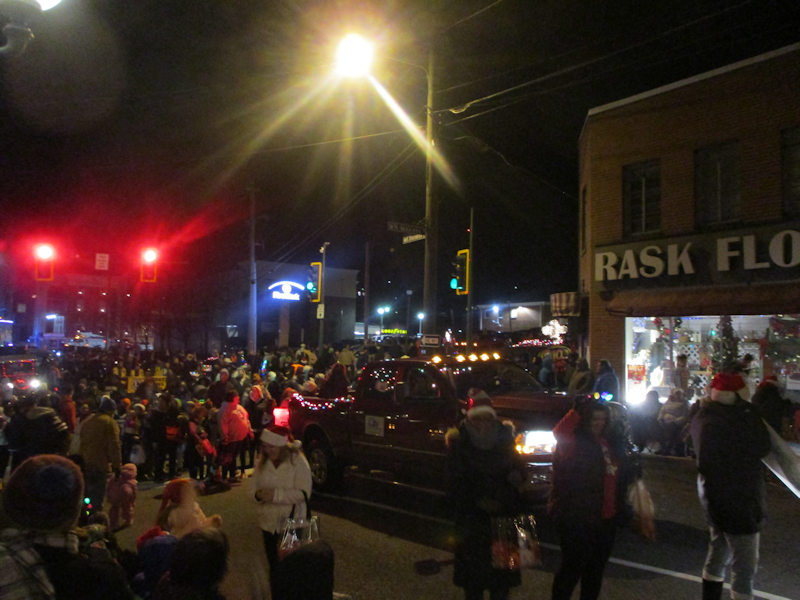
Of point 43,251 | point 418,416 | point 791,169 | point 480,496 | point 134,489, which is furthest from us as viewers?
point 43,251

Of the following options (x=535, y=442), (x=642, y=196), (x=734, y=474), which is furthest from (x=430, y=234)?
(x=734, y=474)

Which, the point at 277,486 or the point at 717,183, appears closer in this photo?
the point at 277,486

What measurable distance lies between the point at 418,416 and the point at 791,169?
9835mm

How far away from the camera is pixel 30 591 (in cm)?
209

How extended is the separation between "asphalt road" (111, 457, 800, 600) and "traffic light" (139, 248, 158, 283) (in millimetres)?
7231

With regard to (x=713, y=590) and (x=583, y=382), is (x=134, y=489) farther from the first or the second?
(x=583, y=382)

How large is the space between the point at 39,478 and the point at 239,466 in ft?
32.1

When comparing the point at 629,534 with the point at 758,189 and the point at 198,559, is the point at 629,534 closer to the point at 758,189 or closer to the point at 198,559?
the point at 198,559

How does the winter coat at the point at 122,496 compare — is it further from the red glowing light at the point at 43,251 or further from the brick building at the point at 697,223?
the brick building at the point at 697,223

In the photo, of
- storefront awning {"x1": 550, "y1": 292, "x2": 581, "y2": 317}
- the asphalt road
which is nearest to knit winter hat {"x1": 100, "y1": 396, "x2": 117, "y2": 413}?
the asphalt road

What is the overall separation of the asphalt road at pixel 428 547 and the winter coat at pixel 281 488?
15.7 inches

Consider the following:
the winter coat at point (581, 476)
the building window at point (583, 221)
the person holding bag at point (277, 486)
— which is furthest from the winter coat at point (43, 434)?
the building window at point (583, 221)

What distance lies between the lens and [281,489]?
16.7 ft

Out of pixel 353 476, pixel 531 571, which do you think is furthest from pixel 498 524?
pixel 353 476
